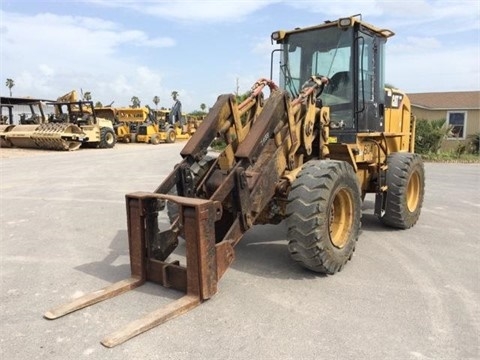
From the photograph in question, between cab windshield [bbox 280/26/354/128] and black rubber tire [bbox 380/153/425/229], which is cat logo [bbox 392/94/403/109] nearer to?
black rubber tire [bbox 380/153/425/229]

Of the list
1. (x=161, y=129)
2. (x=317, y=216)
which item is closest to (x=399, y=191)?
(x=317, y=216)

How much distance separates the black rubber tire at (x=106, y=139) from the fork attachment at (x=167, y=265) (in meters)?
21.7

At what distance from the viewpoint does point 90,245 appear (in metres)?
6.01

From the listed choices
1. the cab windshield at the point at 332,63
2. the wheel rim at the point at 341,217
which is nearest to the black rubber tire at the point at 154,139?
the cab windshield at the point at 332,63

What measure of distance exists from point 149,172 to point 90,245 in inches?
324

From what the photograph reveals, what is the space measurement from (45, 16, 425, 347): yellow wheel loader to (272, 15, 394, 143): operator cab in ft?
0.05

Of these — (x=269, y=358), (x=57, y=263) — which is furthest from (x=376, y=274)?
(x=57, y=263)

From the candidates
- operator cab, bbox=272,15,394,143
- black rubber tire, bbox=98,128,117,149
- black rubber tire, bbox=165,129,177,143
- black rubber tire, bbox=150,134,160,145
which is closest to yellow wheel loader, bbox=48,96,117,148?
black rubber tire, bbox=98,128,117,149

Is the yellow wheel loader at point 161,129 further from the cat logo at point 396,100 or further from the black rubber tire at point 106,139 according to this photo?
the cat logo at point 396,100

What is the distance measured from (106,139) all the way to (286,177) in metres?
22.2

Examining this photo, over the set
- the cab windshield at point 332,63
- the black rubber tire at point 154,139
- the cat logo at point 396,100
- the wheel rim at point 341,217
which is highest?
the cab windshield at point 332,63

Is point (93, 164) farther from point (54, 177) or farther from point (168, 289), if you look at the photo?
point (168, 289)

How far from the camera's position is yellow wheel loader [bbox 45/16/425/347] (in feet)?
13.3

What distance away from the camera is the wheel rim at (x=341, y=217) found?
5.07 m
